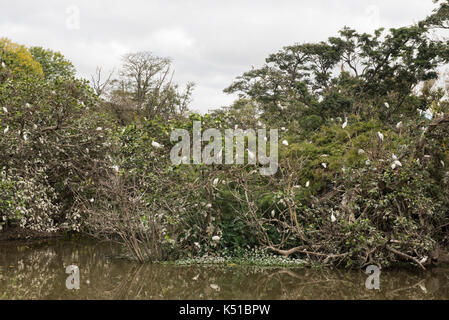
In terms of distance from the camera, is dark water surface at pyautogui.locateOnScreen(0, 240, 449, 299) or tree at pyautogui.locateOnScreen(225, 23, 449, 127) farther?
tree at pyautogui.locateOnScreen(225, 23, 449, 127)

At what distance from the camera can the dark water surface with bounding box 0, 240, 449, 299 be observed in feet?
19.4

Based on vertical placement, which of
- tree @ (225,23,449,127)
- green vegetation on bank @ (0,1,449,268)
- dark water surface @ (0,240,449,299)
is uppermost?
tree @ (225,23,449,127)

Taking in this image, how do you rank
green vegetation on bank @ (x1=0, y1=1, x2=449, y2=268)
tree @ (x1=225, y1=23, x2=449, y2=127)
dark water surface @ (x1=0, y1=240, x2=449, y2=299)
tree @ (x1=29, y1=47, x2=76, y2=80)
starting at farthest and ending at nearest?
tree @ (x1=29, y1=47, x2=76, y2=80), tree @ (x1=225, y1=23, x2=449, y2=127), green vegetation on bank @ (x1=0, y1=1, x2=449, y2=268), dark water surface @ (x1=0, y1=240, x2=449, y2=299)

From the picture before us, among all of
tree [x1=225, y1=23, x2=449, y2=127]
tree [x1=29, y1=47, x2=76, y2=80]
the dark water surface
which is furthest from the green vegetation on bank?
tree [x1=29, y1=47, x2=76, y2=80]

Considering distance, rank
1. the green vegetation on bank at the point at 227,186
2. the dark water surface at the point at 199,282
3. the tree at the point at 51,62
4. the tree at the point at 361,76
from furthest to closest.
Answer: the tree at the point at 51,62
the tree at the point at 361,76
the green vegetation on bank at the point at 227,186
the dark water surface at the point at 199,282

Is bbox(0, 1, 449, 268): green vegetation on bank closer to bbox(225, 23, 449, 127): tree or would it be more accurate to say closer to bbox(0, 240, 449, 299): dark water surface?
bbox(0, 240, 449, 299): dark water surface

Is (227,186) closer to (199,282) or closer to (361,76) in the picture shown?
(199,282)

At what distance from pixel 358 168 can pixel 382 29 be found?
14068 mm

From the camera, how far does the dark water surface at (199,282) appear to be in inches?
232

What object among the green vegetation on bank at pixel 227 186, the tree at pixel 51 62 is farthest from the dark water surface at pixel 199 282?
the tree at pixel 51 62

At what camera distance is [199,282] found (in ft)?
21.4

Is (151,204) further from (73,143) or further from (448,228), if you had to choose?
(448,228)

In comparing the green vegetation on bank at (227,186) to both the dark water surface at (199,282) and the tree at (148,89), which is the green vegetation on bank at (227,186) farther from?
the tree at (148,89)
